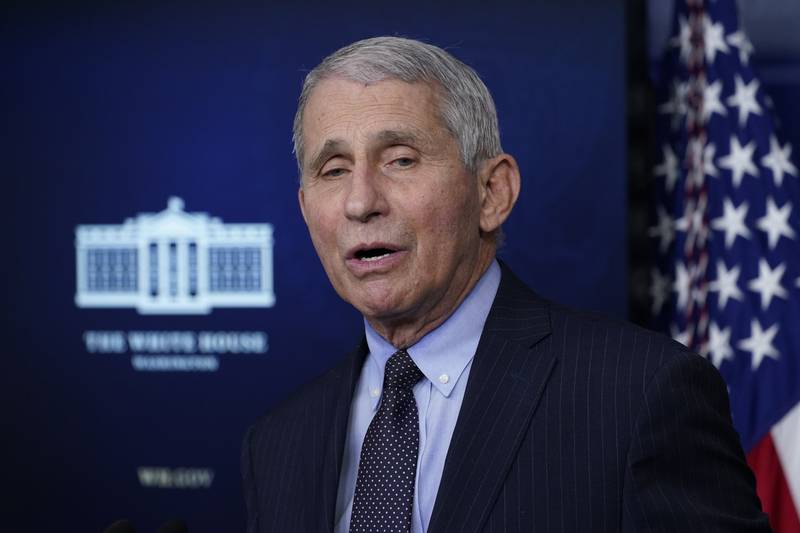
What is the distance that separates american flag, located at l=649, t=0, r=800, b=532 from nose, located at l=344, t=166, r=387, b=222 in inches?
73.0

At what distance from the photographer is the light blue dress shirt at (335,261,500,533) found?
1.66 m

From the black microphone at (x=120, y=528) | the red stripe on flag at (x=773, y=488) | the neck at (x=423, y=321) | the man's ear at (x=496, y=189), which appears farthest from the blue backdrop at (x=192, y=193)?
the black microphone at (x=120, y=528)

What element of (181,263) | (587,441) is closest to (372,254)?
(587,441)

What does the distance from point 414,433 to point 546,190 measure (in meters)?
1.83

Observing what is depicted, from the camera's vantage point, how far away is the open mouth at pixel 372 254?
5.54 feet

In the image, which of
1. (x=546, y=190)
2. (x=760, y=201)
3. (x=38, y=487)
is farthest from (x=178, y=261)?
(x=760, y=201)

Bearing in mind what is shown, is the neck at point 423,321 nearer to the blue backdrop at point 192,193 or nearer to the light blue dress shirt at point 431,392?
the light blue dress shirt at point 431,392

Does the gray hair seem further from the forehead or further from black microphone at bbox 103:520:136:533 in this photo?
black microphone at bbox 103:520:136:533

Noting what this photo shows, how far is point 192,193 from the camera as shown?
357 centimetres

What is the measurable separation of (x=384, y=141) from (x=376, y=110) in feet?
0.18

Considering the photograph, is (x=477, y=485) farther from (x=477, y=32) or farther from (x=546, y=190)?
(x=477, y=32)

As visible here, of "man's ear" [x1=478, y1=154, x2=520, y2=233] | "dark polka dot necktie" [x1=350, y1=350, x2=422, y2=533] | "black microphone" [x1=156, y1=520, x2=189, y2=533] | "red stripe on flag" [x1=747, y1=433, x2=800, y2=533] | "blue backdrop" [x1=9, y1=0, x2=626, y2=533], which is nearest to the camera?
"black microphone" [x1=156, y1=520, x2=189, y2=533]

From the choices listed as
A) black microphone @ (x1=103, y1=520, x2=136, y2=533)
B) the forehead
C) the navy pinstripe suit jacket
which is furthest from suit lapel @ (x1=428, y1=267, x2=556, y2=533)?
black microphone @ (x1=103, y1=520, x2=136, y2=533)

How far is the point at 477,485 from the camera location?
1.55m
